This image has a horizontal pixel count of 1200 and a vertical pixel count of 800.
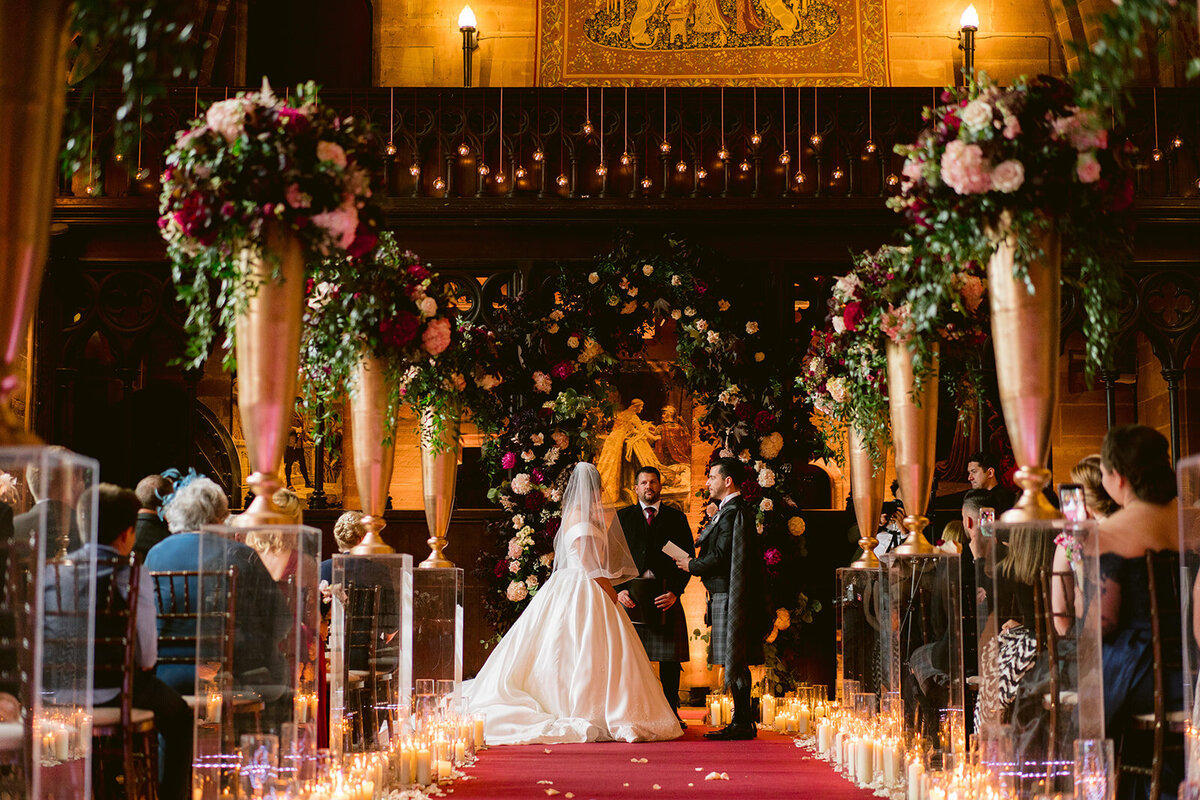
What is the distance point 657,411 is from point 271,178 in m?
7.72

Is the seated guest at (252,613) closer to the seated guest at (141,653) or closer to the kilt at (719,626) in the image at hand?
the seated guest at (141,653)

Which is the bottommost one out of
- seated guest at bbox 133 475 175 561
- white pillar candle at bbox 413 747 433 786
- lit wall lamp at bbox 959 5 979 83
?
white pillar candle at bbox 413 747 433 786

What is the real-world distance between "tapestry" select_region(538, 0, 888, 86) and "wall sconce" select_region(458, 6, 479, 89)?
693 mm

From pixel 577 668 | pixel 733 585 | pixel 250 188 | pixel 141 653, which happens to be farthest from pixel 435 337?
pixel 733 585

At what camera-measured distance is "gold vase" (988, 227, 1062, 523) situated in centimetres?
424

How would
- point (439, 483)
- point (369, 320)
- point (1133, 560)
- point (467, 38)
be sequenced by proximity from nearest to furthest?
1. point (1133, 560)
2. point (369, 320)
3. point (439, 483)
4. point (467, 38)

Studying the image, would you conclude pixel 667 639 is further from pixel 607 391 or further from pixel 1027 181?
pixel 1027 181

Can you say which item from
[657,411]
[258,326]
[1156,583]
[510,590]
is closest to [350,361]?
[258,326]

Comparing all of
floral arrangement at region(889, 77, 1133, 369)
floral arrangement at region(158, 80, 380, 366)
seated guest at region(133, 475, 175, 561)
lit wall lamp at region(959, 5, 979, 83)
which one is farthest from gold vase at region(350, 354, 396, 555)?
lit wall lamp at region(959, 5, 979, 83)

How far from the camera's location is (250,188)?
4.43m

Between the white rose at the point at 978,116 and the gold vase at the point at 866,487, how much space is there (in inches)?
126

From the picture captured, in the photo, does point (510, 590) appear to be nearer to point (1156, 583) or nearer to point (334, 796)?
point (334, 796)

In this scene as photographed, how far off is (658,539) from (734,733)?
5.12ft

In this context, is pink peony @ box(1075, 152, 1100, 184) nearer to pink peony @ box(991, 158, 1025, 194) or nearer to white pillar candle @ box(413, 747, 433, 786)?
pink peony @ box(991, 158, 1025, 194)
